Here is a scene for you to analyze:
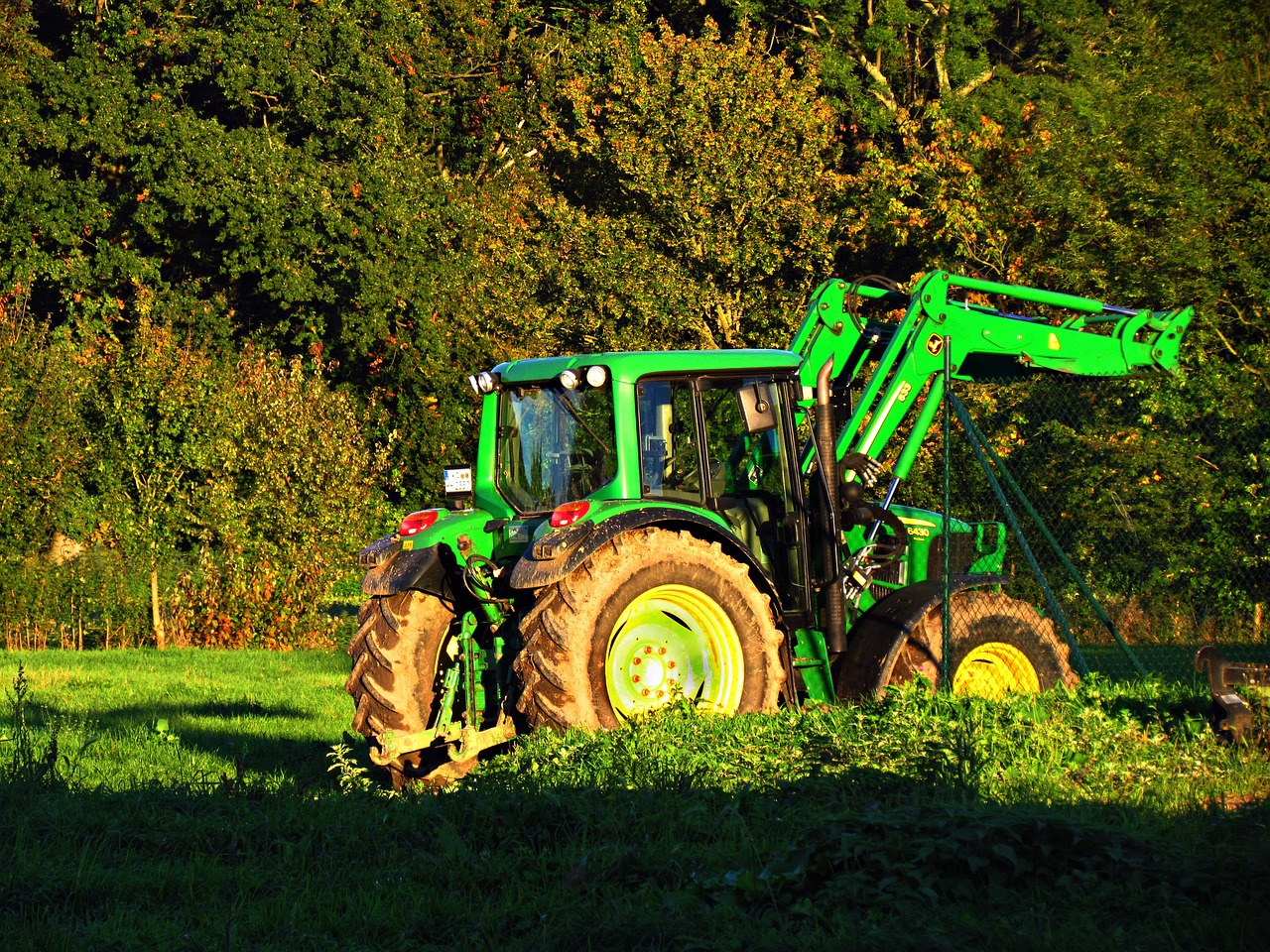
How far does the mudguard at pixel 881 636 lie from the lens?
9391 mm

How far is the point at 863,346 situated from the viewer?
1089 cm

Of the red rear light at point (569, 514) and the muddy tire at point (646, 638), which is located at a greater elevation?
the red rear light at point (569, 514)

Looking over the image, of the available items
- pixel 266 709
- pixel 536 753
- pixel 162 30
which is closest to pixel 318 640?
pixel 266 709

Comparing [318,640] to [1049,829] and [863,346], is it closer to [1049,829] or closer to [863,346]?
[863,346]

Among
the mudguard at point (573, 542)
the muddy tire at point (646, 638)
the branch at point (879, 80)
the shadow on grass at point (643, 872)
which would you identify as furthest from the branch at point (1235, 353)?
the branch at point (879, 80)

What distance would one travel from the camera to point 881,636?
952 centimetres

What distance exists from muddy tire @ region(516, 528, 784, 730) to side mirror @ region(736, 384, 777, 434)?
36.4 inches

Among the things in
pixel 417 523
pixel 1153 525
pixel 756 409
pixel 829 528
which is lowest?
pixel 1153 525

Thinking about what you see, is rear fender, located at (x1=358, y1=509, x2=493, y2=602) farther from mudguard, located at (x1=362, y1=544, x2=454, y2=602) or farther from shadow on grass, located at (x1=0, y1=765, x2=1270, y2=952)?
shadow on grass, located at (x1=0, y1=765, x2=1270, y2=952)

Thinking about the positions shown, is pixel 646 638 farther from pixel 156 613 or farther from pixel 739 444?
pixel 156 613

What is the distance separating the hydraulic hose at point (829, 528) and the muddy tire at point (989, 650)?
42cm

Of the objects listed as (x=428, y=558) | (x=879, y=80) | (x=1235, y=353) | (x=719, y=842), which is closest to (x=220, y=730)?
(x=428, y=558)

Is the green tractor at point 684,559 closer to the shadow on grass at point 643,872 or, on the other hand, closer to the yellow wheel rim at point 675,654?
the yellow wheel rim at point 675,654

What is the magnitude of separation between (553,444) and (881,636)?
2.38 m
